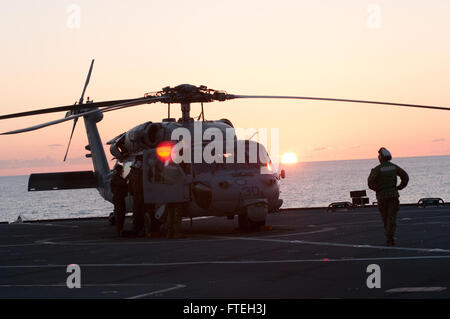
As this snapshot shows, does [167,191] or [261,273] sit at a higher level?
[167,191]

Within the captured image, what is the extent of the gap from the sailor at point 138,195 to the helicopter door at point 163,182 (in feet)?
1.21

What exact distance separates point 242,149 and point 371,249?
8.01 m

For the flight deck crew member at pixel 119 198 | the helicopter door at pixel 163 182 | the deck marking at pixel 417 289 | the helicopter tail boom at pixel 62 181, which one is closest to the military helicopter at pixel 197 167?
the helicopter door at pixel 163 182

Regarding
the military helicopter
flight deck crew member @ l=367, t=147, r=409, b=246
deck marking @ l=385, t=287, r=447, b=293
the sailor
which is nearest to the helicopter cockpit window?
the military helicopter

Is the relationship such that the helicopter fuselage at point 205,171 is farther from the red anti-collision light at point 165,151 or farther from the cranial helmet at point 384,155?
the cranial helmet at point 384,155

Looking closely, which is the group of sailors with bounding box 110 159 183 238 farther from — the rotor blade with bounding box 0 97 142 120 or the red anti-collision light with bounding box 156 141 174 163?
the rotor blade with bounding box 0 97 142 120

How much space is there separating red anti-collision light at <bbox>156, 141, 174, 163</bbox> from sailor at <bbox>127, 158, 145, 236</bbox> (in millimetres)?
1057

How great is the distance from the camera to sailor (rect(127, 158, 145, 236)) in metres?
22.3

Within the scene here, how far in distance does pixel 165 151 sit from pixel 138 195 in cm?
188

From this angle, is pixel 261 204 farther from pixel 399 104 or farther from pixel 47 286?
pixel 47 286

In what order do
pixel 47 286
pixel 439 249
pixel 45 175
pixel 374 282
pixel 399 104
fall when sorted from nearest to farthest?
pixel 374 282 < pixel 47 286 < pixel 439 249 < pixel 399 104 < pixel 45 175
